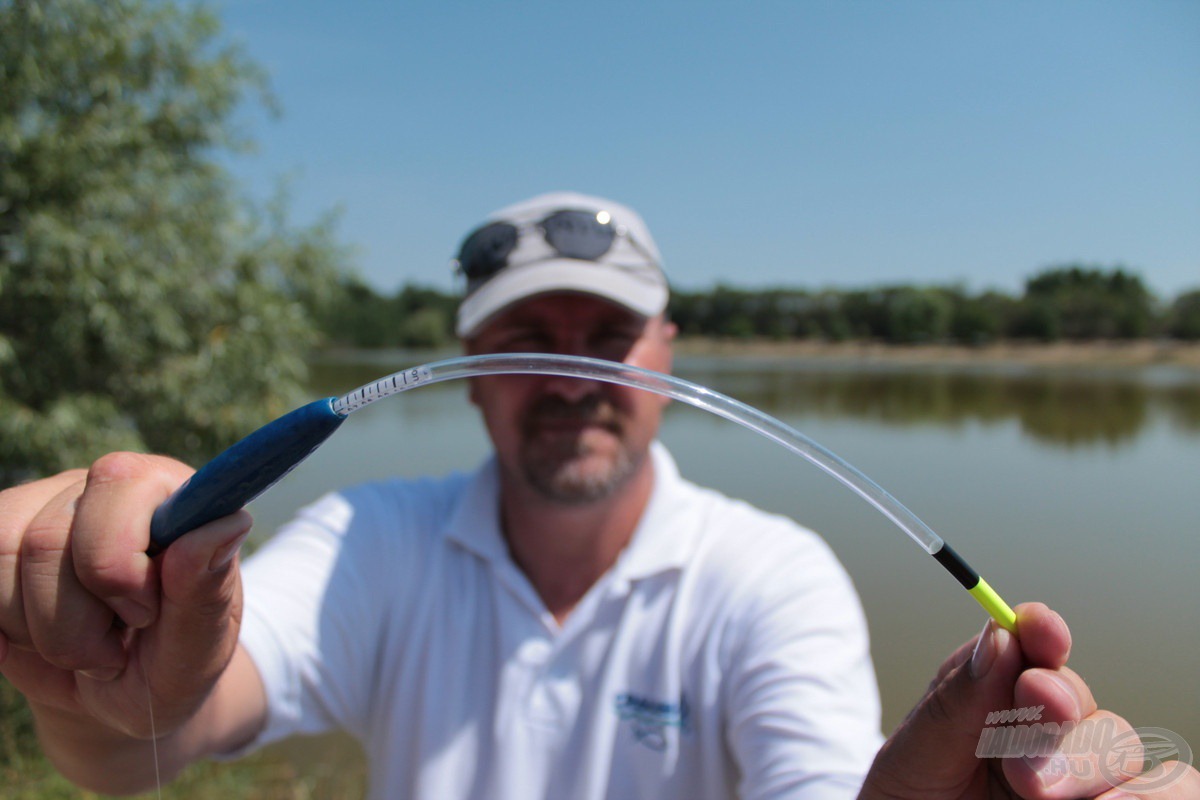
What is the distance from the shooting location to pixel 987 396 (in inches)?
976

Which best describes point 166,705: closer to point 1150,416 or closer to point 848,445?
point 848,445

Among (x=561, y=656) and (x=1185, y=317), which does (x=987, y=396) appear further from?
(x=561, y=656)

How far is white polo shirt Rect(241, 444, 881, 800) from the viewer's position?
1.73m

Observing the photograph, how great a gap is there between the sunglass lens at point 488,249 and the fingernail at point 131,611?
4.56ft

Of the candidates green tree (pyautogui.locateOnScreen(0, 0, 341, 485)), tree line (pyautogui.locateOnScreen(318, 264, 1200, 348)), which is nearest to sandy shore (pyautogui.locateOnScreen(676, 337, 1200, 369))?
tree line (pyautogui.locateOnScreen(318, 264, 1200, 348))

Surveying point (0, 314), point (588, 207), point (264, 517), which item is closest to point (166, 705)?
point (588, 207)

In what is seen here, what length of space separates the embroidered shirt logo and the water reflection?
51.0 feet

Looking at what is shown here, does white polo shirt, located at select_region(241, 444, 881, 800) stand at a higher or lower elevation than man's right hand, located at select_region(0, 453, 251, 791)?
lower

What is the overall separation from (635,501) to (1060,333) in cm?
2169

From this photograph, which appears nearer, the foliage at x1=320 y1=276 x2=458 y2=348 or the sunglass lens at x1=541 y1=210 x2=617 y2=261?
the sunglass lens at x1=541 y1=210 x2=617 y2=261

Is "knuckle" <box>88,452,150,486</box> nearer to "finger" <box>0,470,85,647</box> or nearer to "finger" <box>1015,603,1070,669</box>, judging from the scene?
"finger" <box>0,470,85,647</box>

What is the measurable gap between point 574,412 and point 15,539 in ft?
4.37

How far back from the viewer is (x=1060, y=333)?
20219 millimetres

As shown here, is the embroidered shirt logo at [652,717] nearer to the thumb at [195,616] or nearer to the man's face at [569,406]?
the man's face at [569,406]
